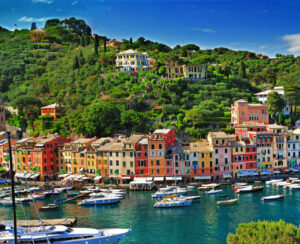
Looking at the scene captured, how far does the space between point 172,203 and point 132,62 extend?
2528 inches

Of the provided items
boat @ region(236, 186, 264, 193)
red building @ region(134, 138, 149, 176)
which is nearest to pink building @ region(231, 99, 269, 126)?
boat @ region(236, 186, 264, 193)

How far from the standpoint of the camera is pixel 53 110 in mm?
84875

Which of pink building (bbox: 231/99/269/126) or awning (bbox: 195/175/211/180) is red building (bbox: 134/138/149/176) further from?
pink building (bbox: 231/99/269/126)

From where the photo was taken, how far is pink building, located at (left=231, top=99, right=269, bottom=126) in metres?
75.4

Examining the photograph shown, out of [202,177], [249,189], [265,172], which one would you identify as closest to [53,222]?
[202,177]

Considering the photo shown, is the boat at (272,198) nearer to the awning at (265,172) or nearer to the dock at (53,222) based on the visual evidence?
the awning at (265,172)

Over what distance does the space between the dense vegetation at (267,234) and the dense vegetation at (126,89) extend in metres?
46.0

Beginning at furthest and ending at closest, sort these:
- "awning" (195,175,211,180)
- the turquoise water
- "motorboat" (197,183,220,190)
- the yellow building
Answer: the yellow building → "awning" (195,175,211,180) → "motorboat" (197,183,220,190) → the turquoise water

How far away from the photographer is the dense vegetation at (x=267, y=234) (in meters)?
22.7

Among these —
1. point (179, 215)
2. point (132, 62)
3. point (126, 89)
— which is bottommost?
point (179, 215)

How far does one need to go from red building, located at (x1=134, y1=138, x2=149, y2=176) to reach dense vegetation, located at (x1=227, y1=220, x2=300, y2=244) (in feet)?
109

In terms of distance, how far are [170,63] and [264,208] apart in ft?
206

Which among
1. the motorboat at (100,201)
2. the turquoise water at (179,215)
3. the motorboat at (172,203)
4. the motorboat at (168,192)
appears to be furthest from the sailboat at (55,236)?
the motorboat at (168,192)

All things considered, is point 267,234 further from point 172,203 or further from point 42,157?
point 42,157
